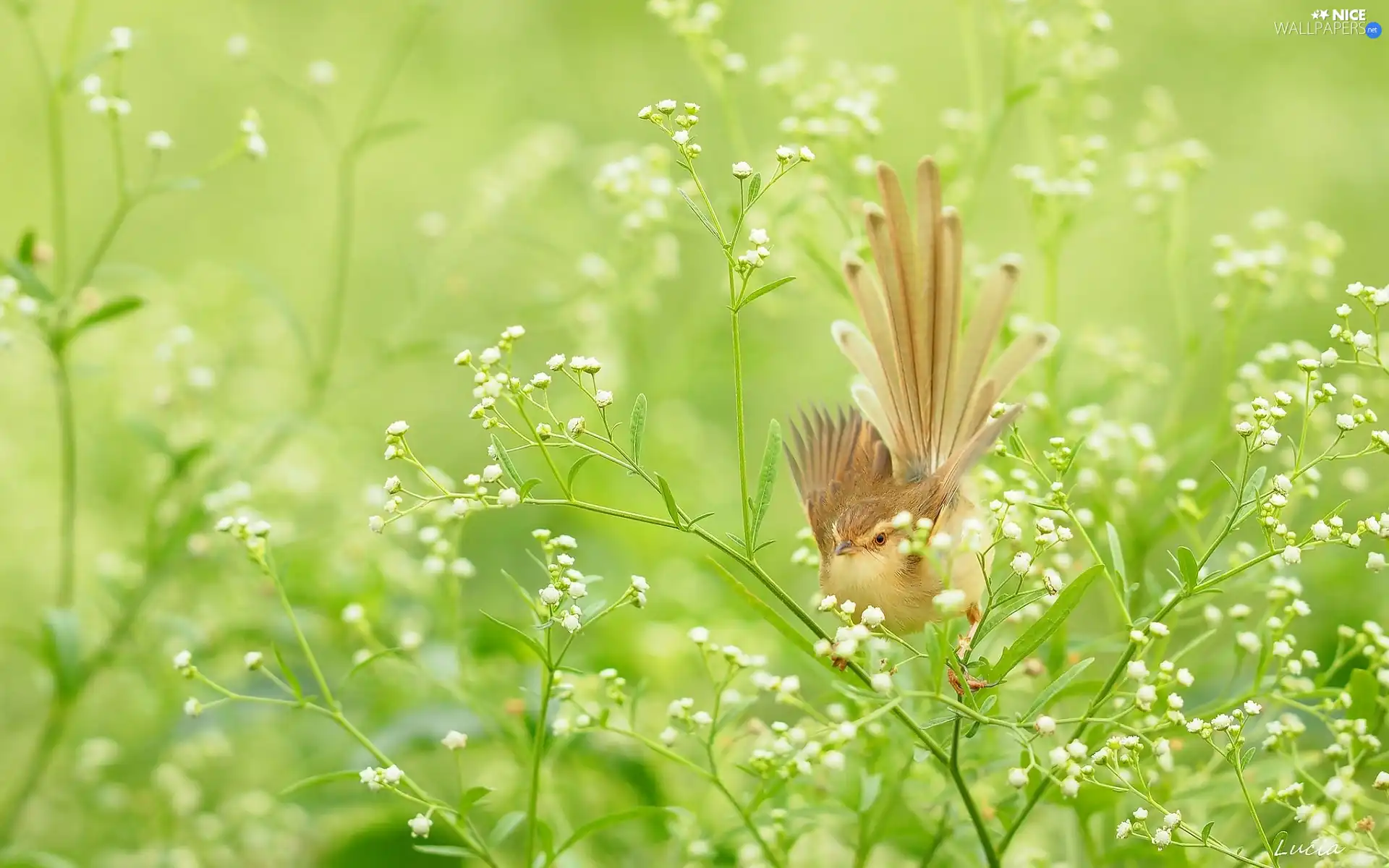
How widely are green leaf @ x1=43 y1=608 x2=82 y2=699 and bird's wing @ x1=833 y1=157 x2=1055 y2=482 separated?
1312 millimetres

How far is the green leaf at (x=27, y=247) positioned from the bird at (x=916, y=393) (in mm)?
1245

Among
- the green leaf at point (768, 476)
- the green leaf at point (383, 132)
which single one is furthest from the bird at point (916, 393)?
the green leaf at point (383, 132)

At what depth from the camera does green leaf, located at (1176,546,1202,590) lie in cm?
136

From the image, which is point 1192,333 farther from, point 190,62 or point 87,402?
point 190,62

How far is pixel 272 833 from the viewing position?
2645 millimetres

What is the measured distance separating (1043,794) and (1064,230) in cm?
112

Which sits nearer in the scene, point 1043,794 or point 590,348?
point 1043,794

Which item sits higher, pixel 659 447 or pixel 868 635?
pixel 868 635

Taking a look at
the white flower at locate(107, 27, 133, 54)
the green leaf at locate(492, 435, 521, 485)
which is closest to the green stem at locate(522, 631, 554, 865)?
the green leaf at locate(492, 435, 521, 485)

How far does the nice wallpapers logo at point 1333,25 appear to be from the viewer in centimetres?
283

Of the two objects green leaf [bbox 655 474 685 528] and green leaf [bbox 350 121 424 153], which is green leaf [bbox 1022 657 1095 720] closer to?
green leaf [bbox 655 474 685 528]

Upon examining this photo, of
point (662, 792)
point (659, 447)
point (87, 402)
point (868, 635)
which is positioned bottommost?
point (87, 402)

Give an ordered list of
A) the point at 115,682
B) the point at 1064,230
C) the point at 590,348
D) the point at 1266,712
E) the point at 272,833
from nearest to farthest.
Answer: the point at 1266,712 < the point at 1064,230 < the point at 272,833 < the point at 590,348 < the point at 115,682

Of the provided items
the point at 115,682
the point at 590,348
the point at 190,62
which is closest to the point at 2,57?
the point at 190,62
